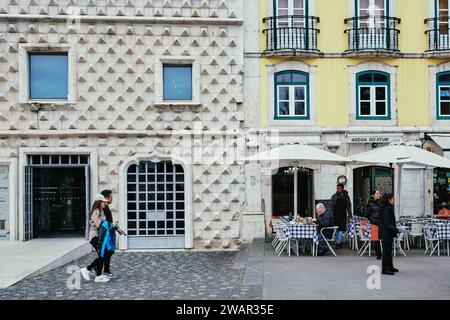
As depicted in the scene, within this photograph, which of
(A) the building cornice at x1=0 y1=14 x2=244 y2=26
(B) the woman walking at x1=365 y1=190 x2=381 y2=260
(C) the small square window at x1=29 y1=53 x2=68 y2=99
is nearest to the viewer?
(B) the woman walking at x1=365 y1=190 x2=381 y2=260

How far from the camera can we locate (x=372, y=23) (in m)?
17.8

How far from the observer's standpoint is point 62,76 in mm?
17031

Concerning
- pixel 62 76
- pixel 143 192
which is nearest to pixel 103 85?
pixel 62 76

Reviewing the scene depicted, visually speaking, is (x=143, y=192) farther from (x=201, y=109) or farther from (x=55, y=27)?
(x=55, y=27)

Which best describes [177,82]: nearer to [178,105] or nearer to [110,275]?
[178,105]

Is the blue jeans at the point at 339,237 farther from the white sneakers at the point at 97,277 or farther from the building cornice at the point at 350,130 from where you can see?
the white sneakers at the point at 97,277

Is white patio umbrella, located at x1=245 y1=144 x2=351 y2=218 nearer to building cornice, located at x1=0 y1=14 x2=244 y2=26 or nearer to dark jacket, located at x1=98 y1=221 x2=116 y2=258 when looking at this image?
dark jacket, located at x1=98 y1=221 x2=116 y2=258

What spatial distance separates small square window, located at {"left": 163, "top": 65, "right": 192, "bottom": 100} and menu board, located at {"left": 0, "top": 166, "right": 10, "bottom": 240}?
5534 mm

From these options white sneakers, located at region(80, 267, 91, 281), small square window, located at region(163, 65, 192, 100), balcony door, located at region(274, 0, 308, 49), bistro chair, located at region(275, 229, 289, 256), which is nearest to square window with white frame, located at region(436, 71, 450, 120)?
balcony door, located at region(274, 0, 308, 49)

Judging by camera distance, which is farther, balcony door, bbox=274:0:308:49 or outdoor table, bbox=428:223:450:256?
balcony door, bbox=274:0:308:49

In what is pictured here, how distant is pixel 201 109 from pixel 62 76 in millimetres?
4477

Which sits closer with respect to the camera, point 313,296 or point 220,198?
point 313,296

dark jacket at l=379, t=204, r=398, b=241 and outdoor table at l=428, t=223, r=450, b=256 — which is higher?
dark jacket at l=379, t=204, r=398, b=241

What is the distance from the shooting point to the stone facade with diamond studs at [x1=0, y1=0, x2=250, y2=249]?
16797 millimetres
